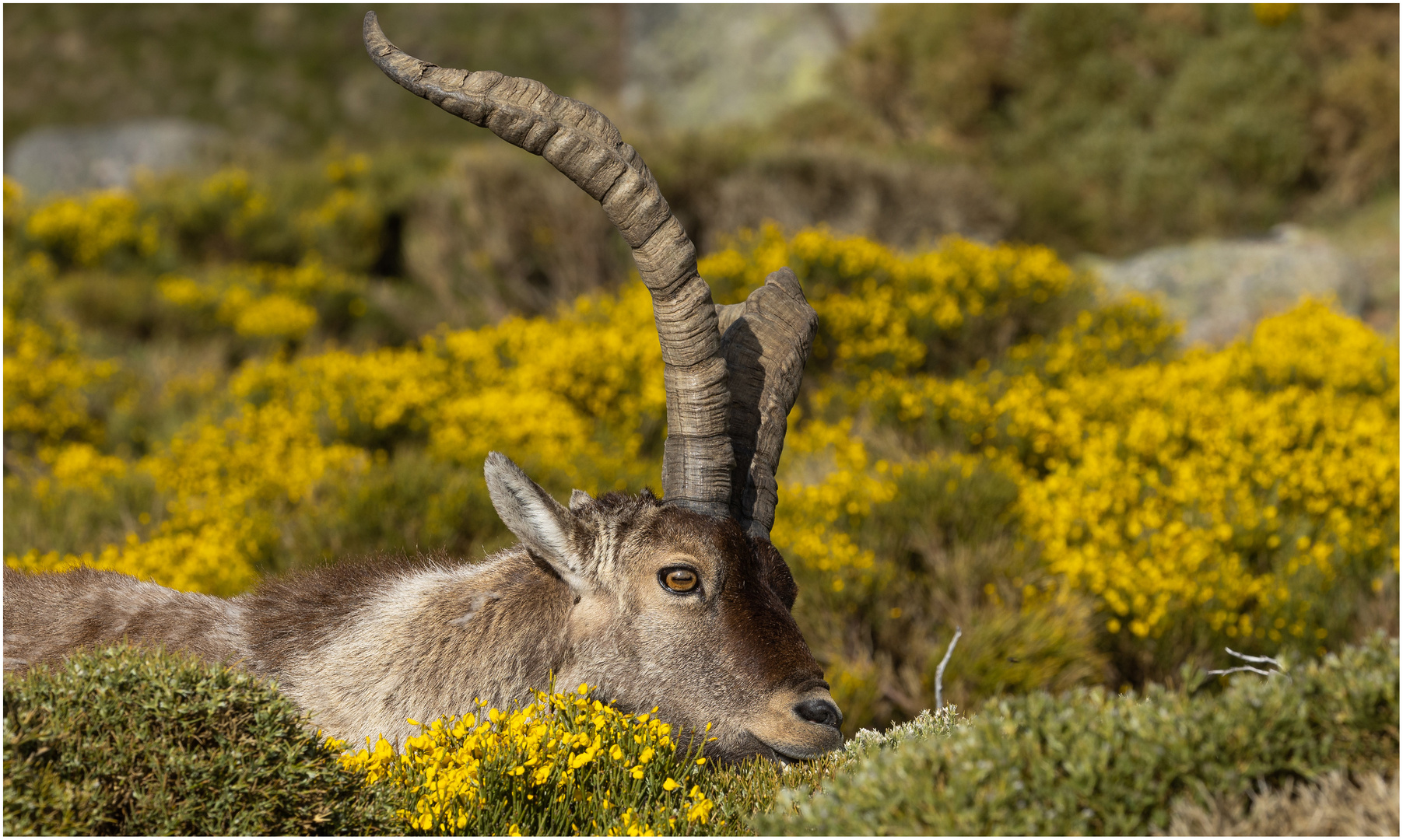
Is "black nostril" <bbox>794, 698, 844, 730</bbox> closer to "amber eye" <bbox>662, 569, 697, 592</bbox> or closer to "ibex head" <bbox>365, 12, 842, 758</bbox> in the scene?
"ibex head" <bbox>365, 12, 842, 758</bbox>

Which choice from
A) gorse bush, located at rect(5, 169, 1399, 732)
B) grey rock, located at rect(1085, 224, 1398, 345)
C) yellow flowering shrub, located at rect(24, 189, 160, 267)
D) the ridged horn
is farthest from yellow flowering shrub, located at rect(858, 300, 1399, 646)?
yellow flowering shrub, located at rect(24, 189, 160, 267)

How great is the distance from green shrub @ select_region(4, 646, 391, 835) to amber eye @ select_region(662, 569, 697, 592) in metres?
1.09

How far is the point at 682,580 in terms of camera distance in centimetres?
348

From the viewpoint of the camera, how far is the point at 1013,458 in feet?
27.4

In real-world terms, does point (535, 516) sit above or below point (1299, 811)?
above

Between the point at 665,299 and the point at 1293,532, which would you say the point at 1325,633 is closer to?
the point at 1293,532

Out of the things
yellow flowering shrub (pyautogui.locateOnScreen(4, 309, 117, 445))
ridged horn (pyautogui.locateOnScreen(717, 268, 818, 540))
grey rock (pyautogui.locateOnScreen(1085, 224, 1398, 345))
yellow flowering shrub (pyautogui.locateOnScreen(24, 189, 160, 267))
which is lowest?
ridged horn (pyautogui.locateOnScreen(717, 268, 818, 540))

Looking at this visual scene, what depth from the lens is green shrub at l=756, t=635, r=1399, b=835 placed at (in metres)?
2.40

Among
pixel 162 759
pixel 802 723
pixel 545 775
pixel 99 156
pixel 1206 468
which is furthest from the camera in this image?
pixel 99 156

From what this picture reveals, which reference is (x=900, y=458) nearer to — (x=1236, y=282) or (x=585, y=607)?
(x=585, y=607)

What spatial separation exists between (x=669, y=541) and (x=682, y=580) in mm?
135

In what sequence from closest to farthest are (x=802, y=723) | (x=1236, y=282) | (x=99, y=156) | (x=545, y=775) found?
(x=545, y=775), (x=802, y=723), (x=1236, y=282), (x=99, y=156)

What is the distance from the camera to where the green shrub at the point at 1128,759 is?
240 cm

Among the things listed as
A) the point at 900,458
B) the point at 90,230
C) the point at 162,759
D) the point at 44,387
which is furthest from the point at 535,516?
the point at 90,230
